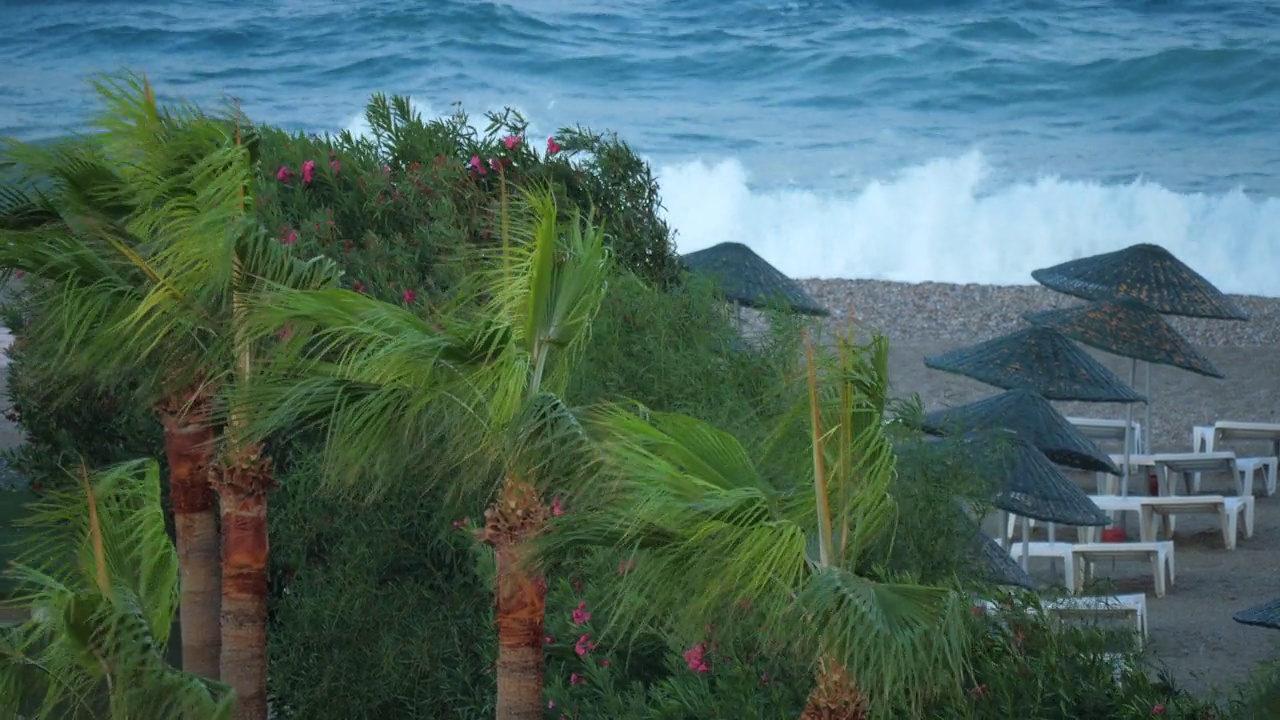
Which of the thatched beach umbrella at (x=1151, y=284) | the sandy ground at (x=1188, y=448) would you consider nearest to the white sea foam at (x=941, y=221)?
the sandy ground at (x=1188, y=448)

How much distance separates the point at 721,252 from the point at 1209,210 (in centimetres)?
2596

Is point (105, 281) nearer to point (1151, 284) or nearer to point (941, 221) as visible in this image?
point (1151, 284)

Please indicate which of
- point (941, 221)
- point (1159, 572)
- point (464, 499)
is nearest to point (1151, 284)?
point (1159, 572)

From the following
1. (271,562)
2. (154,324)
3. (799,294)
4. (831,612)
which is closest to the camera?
(831,612)

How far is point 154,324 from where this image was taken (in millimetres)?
6438

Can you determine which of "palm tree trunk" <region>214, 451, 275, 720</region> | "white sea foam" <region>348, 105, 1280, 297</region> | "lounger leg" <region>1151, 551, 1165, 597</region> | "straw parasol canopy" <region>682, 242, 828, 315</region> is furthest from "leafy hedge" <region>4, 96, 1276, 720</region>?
"white sea foam" <region>348, 105, 1280, 297</region>

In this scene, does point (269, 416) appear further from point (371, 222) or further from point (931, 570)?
point (371, 222)

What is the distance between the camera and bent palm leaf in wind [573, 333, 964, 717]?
15.0 feet

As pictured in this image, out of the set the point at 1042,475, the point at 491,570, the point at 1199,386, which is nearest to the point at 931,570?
the point at 491,570

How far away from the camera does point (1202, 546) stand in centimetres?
1376

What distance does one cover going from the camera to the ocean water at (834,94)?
1495 inches

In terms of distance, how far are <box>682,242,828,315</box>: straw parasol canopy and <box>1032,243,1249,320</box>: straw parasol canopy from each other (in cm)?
270

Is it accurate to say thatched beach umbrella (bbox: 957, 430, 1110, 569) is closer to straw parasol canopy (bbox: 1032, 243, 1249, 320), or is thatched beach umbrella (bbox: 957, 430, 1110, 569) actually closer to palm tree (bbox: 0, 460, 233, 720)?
straw parasol canopy (bbox: 1032, 243, 1249, 320)

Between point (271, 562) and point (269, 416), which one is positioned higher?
point (269, 416)
